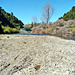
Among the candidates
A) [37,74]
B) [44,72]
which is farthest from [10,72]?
[44,72]

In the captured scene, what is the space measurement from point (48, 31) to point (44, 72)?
29.0 metres

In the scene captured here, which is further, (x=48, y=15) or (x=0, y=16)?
(x=0, y=16)

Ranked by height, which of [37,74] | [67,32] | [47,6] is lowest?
[37,74]

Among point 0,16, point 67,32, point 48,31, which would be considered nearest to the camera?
point 67,32

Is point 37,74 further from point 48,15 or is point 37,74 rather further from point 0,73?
point 48,15

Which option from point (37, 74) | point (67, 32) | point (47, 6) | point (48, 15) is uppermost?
point (47, 6)

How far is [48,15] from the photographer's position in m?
31.9

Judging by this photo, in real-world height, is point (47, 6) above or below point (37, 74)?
above

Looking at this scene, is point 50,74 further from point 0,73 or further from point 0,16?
point 0,16

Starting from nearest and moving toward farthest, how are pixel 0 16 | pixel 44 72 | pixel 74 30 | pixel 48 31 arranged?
pixel 44 72
pixel 74 30
pixel 48 31
pixel 0 16

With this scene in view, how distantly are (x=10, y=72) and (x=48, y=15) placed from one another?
3262cm

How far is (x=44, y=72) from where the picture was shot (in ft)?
6.86

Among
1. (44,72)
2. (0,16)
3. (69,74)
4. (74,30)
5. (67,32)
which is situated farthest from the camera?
(0,16)

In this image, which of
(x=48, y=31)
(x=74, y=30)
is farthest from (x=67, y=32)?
(x=48, y=31)
